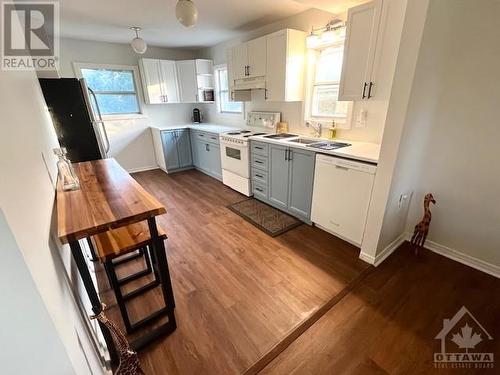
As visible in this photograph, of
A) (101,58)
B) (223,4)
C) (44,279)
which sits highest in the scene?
(223,4)

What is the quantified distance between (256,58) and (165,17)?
1241 millimetres

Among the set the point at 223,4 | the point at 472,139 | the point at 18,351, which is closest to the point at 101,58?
the point at 223,4

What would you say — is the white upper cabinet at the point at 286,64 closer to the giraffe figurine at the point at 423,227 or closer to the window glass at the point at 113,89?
the giraffe figurine at the point at 423,227

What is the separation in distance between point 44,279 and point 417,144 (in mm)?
2561

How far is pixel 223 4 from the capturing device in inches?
102

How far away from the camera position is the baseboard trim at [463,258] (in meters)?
2.02

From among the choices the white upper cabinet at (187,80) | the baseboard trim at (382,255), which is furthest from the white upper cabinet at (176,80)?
the baseboard trim at (382,255)

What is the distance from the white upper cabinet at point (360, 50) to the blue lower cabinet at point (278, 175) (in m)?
0.92

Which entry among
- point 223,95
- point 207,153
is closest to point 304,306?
point 207,153

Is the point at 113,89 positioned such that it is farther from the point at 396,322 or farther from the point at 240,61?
the point at 396,322

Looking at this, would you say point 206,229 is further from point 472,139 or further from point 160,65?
point 160,65

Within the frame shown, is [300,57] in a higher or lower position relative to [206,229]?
higher

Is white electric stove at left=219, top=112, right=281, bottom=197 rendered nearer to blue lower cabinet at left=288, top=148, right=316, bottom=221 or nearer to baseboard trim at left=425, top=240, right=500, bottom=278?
blue lower cabinet at left=288, top=148, right=316, bottom=221

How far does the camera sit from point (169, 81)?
185 inches
